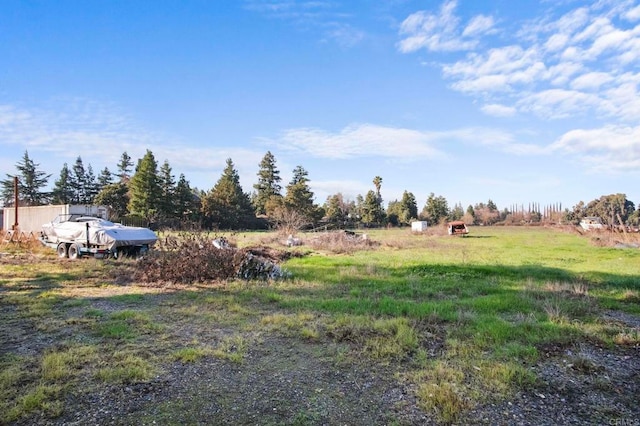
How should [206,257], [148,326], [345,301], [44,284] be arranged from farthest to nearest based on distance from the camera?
[206,257] < [44,284] < [345,301] < [148,326]

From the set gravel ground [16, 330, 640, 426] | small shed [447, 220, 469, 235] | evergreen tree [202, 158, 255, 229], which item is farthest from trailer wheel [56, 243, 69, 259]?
small shed [447, 220, 469, 235]

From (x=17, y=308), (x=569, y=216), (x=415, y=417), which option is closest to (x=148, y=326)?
(x=17, y=308)

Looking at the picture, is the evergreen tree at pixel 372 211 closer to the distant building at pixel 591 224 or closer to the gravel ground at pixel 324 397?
the distant building at pixel 591 224

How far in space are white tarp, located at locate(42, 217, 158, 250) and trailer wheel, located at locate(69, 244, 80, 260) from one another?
0.23m

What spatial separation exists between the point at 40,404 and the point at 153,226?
18336 millimetres

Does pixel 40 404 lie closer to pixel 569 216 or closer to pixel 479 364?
pixel 479 364

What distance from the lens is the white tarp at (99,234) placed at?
13.3 meters

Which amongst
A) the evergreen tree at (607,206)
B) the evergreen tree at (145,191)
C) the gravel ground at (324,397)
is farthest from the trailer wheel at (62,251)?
the evergreen tree at (607,206)

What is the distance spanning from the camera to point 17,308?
21.7 ft

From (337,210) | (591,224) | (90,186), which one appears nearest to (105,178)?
(90,186)

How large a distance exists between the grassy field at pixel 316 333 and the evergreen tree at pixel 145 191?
34.6 m

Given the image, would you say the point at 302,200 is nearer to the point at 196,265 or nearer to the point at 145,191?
the point at 145,191

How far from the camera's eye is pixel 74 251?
14000 mm

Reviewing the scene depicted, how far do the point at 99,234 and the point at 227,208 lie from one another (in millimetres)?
35148
